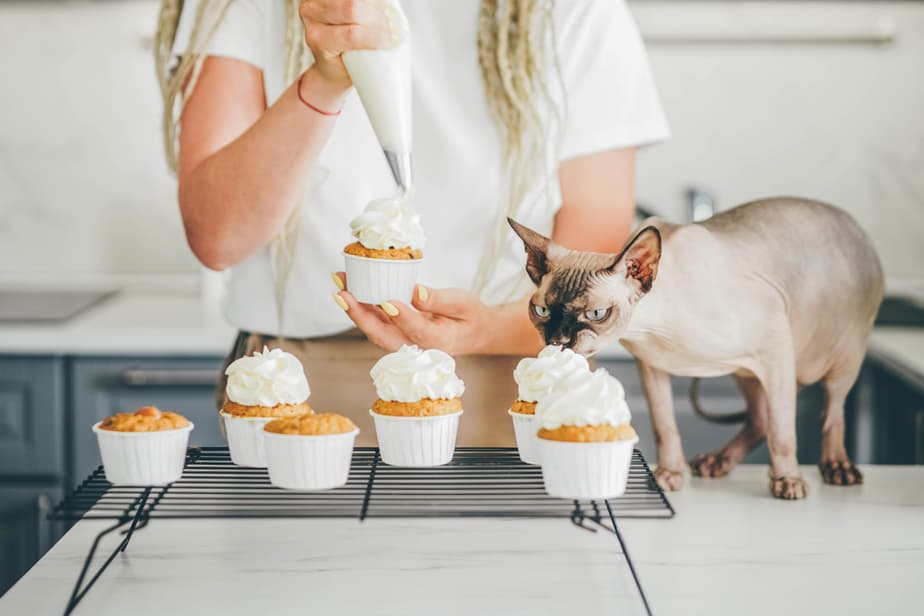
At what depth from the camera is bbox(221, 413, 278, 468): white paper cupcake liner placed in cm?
111

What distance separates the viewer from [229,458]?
1.16 m

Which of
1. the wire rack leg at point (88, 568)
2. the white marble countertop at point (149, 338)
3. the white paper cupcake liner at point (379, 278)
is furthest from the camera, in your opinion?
the white marble countertop at point (149, 338)

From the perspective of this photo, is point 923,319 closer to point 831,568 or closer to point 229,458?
point 831,568

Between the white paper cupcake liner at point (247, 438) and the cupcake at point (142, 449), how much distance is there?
6 cm

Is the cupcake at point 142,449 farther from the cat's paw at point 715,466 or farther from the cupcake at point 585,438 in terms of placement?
the cat's paw at point 715,466

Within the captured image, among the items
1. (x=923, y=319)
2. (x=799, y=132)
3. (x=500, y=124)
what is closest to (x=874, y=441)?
(x=923, y=319)

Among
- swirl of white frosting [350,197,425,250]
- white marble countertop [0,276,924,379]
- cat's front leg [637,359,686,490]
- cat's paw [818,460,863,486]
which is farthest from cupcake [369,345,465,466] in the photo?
white marble countertop [0,276,924,379]

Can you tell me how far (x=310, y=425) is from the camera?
1043mm

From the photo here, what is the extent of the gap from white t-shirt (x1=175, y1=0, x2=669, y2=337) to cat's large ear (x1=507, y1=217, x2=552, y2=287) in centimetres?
30

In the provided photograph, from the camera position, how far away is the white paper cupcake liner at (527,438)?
1.10 metres

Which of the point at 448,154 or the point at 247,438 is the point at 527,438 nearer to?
the point at 247,438

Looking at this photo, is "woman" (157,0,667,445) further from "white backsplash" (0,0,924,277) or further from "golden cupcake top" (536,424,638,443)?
A: "white backsplash" (0,0,924,277)

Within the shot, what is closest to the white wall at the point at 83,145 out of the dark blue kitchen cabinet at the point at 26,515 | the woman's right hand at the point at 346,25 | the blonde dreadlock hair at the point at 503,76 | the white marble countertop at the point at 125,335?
the white marble countertop at the point at 125,335

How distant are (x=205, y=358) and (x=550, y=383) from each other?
1.28 meters
